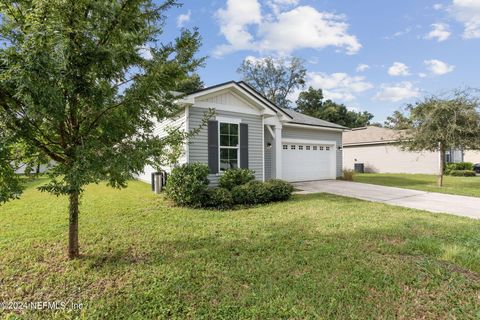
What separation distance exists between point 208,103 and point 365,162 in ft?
67.6

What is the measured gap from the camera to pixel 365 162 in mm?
24328

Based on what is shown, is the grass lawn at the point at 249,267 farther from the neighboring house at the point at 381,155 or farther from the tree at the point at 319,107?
the tree at the point at 319,107

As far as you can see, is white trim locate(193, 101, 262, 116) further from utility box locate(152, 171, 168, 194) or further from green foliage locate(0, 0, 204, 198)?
green foliage locate(0, 0, 204, 198)

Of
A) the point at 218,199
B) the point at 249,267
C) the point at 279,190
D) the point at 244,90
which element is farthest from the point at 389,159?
the point at 249,267

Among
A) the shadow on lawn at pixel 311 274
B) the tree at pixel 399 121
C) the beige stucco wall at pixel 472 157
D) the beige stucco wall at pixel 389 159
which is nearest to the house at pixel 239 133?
the shadow on lawn at pixel 311 274

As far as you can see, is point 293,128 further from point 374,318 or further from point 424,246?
point 374,318

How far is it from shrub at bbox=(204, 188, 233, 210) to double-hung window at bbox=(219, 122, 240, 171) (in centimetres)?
166

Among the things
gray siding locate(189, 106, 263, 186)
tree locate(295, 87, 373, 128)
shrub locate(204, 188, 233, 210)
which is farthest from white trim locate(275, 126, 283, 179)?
tree locate(295, 87, 373, 128)

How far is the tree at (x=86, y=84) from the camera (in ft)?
8.69

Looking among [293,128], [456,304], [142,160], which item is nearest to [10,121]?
[142,160]

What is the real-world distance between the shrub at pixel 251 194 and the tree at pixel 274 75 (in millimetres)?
31497

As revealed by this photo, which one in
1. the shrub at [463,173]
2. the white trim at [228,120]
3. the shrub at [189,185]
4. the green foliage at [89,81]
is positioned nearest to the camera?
the green foliage at [89,81]

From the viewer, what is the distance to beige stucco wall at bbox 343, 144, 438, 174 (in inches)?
807

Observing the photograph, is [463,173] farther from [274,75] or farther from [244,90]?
[274,75]
